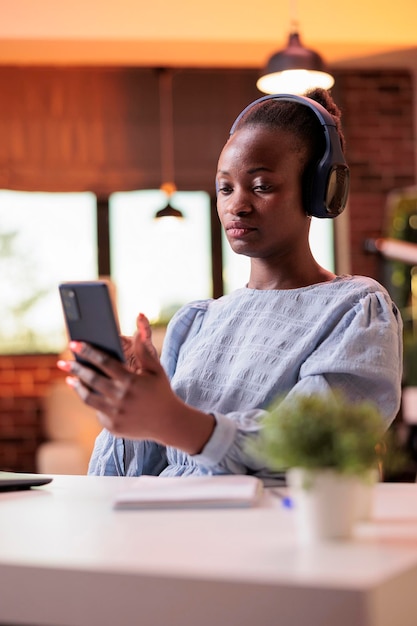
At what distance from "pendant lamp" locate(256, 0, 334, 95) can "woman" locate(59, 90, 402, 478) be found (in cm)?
270

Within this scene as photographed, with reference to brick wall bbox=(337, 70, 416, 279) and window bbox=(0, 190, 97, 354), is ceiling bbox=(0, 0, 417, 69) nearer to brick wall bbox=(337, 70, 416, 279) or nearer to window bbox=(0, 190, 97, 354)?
brick wall bbox=(337, 70, 416, 279)

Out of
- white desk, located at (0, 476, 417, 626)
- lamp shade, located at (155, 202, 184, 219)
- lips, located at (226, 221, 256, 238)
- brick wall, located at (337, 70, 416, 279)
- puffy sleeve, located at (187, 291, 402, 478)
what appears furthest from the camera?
brick wall, located at (337, 70, 416, 279)

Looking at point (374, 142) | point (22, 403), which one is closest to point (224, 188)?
point (22, 403)

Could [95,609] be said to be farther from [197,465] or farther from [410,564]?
[197,465]

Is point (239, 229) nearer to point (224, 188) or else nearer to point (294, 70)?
point (224, 188)

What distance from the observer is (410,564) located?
80cm

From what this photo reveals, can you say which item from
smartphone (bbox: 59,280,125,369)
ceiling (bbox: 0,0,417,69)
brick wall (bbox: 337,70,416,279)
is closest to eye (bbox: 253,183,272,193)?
smartphone (bbox: 59,280,125,369)

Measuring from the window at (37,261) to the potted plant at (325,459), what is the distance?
5.81m

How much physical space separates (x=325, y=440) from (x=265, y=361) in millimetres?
570

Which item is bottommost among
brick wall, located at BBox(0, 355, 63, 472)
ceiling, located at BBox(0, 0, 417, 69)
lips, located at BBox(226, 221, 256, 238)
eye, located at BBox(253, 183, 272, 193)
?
brick wall, located at BBox(0, 355, 63, 472)

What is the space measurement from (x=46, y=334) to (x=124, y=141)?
137 centimetres

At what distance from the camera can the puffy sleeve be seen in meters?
1.35

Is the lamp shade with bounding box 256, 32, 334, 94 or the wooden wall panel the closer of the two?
the lamp shade with bounding box 256, 32, 334, 94

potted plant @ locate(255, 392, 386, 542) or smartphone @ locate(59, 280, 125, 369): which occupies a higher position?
→ smartphone @ locate(59, 280, 125, 369)
